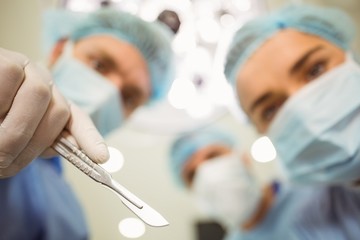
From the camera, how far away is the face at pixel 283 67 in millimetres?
1031

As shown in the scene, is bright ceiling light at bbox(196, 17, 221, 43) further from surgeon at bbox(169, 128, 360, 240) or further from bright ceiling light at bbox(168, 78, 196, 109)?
surgeon at bbox(169, 128, 360, 240)

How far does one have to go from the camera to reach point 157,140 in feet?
5.13

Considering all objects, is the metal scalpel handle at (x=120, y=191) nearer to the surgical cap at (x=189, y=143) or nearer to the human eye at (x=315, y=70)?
the human eye at (x=315, y=70)

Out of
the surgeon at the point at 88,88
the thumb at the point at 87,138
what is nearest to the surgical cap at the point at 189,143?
the surgeon at the point at 88,88

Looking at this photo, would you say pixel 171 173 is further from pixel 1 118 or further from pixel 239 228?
pixel 1 118

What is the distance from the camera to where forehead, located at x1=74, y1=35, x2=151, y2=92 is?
3.71ft

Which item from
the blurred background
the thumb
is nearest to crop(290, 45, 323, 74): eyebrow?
the blurred background

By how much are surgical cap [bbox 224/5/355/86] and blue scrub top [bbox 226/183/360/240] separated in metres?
0.44

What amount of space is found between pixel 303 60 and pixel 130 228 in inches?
24.7

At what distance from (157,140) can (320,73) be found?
74cm

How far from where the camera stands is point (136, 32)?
1.20 meters

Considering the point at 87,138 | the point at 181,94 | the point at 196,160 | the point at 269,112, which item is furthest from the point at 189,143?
the point at 87,138

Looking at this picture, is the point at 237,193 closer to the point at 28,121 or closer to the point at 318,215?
the point at 318,215

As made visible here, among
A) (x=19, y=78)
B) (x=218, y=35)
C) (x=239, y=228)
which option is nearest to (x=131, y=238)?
(x=19, y=78)
